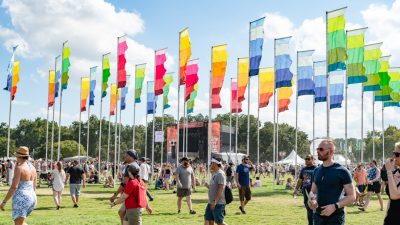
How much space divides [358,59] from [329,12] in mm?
3261

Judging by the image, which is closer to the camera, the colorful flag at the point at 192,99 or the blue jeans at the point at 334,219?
the blue jeans at the point at 334,219

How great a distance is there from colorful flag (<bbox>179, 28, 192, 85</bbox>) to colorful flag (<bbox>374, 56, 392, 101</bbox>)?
42.3 feet

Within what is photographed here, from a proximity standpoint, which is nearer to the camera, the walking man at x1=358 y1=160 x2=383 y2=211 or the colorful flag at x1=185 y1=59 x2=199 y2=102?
the walking man at x1=358 y1=160 x2=383 y2=211

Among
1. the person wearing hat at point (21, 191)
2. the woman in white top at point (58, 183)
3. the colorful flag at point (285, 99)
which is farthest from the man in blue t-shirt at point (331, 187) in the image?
the colorful flag at point (285, 99)

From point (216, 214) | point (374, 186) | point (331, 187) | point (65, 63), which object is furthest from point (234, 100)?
point (331, 187)

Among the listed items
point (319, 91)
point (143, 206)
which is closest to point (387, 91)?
point (319, 91)

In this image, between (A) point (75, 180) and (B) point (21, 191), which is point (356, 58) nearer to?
(A) point (75, 180)

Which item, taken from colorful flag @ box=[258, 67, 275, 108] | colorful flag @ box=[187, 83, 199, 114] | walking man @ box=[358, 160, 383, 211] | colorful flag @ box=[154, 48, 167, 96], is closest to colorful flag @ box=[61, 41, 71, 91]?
colorful flag @ box=[154, 48, 167, 96]

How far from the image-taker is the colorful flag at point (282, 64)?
1142 inches

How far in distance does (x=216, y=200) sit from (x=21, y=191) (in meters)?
3.84

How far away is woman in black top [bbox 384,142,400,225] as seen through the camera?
6.11 meters

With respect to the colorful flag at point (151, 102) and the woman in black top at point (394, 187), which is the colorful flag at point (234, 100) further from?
the woman in black top at point (394, 187)

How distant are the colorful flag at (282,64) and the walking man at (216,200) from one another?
62.0 ft

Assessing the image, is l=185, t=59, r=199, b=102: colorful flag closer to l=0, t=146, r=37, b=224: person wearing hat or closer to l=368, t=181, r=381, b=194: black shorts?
l=368, t=181, r=381, b=194: black shorts
